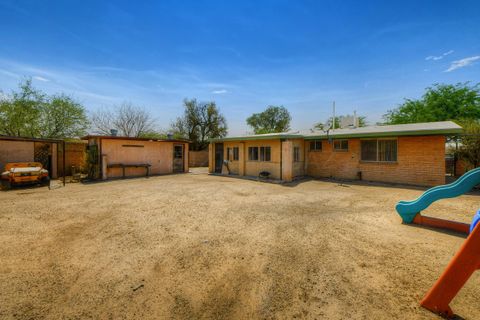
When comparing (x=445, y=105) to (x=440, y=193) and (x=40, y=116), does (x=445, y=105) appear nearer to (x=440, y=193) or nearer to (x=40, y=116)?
(x=440, y=193)

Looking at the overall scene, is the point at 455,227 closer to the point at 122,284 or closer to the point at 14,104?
the point at 122,284

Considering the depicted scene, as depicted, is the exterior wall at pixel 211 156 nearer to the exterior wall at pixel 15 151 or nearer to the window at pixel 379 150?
the window at pixel 379 150

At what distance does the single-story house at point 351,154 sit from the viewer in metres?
9.77

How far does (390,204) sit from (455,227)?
225cm

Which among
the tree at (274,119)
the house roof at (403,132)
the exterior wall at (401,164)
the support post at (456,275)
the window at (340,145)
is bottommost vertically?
the support post at (456,275)

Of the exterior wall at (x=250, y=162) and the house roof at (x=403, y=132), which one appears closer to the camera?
the house roof at (x=403, y=132)

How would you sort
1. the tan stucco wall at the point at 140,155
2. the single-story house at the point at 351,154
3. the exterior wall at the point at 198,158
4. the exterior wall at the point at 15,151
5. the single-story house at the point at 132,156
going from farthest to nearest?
the exterior wall at the point at 198,158 → the tan stucco wall at the point at 140,155 → the single-story house at the point at 132,156 → the exterior wall at the point at 15,151 → the single-story house at the point at 351,154

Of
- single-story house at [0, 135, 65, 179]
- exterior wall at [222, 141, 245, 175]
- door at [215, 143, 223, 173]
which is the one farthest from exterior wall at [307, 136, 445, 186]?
single-story house at [0, 135, 65, 179]

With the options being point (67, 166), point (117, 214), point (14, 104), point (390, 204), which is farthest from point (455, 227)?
point (14, 104)

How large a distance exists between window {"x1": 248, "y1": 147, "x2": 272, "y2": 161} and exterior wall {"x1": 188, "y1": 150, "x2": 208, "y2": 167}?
37.5ft

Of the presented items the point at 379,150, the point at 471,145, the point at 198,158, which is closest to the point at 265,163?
the point at 379,150

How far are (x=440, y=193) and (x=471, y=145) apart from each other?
9214mm

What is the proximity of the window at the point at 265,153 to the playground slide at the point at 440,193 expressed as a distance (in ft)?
26.3

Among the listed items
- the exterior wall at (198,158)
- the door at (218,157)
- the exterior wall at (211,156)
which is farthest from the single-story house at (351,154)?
the exterior wall at (198,158)
